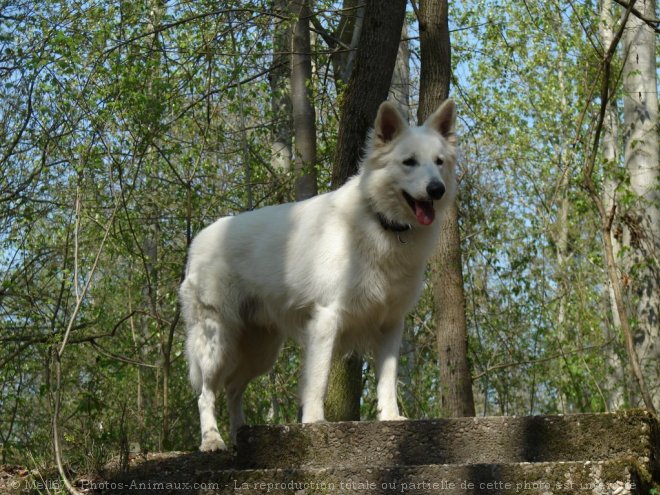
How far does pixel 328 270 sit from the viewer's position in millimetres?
5648

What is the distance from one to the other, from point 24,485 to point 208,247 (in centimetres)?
217

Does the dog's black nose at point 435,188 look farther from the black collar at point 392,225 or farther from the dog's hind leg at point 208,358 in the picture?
the dog's hind leg at point 208,358

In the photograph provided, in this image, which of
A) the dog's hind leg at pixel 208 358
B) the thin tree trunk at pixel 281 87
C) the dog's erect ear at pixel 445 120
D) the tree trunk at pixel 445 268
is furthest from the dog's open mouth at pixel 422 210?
the thin tree trunk at pixel 281 87

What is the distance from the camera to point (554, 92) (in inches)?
852

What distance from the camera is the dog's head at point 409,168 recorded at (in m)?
5.62

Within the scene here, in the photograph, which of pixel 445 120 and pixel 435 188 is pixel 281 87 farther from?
pixel 435 188

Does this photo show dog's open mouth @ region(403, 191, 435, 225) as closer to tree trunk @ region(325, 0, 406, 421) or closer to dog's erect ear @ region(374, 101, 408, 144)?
dog's erect ear @ region(374, 101, 408, 144)

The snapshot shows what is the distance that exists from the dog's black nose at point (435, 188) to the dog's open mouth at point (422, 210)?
140 mm

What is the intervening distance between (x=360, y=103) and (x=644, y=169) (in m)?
6.79

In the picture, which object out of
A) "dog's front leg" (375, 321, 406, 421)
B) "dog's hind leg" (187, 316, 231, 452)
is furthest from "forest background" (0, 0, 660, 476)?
"dog's front leg" (375, 321, 406, 421)

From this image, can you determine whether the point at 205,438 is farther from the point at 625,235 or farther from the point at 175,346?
the point at 625,235

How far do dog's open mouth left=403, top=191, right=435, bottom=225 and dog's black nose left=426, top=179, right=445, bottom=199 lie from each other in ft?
0.46

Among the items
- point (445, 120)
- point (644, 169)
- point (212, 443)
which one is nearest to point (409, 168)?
point (445, 120)

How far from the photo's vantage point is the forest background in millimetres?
8180
